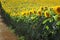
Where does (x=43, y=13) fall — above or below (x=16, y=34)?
above

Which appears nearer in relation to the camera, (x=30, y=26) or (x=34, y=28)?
(x=34, y=28)

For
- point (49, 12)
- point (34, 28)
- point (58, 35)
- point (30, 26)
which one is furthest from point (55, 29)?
point (30, 26)

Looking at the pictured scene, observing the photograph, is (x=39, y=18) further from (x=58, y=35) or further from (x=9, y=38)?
(x=9, y=38)

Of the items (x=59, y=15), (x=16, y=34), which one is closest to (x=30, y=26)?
(x=59, y=15)

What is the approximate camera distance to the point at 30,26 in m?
6.80

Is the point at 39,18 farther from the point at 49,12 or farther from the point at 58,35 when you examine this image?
the point at 58,35

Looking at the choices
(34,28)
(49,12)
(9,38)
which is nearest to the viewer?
(49,12)

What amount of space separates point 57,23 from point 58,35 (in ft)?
0.75

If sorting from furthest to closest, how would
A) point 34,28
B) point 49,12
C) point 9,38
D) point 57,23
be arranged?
point 9,38 → point 34,28 → point 49,12 → point 57,23

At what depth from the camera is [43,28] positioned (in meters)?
5.40

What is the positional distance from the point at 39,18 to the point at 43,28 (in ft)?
2.02

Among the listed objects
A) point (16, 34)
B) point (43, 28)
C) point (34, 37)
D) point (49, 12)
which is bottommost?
point (16, 34)

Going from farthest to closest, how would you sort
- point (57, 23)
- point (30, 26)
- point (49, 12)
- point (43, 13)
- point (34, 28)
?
point (30, 26)
point (34, 28)
point (43, 13)
point (49, 12)
point (57, 23)

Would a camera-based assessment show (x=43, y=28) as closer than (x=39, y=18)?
Yes
